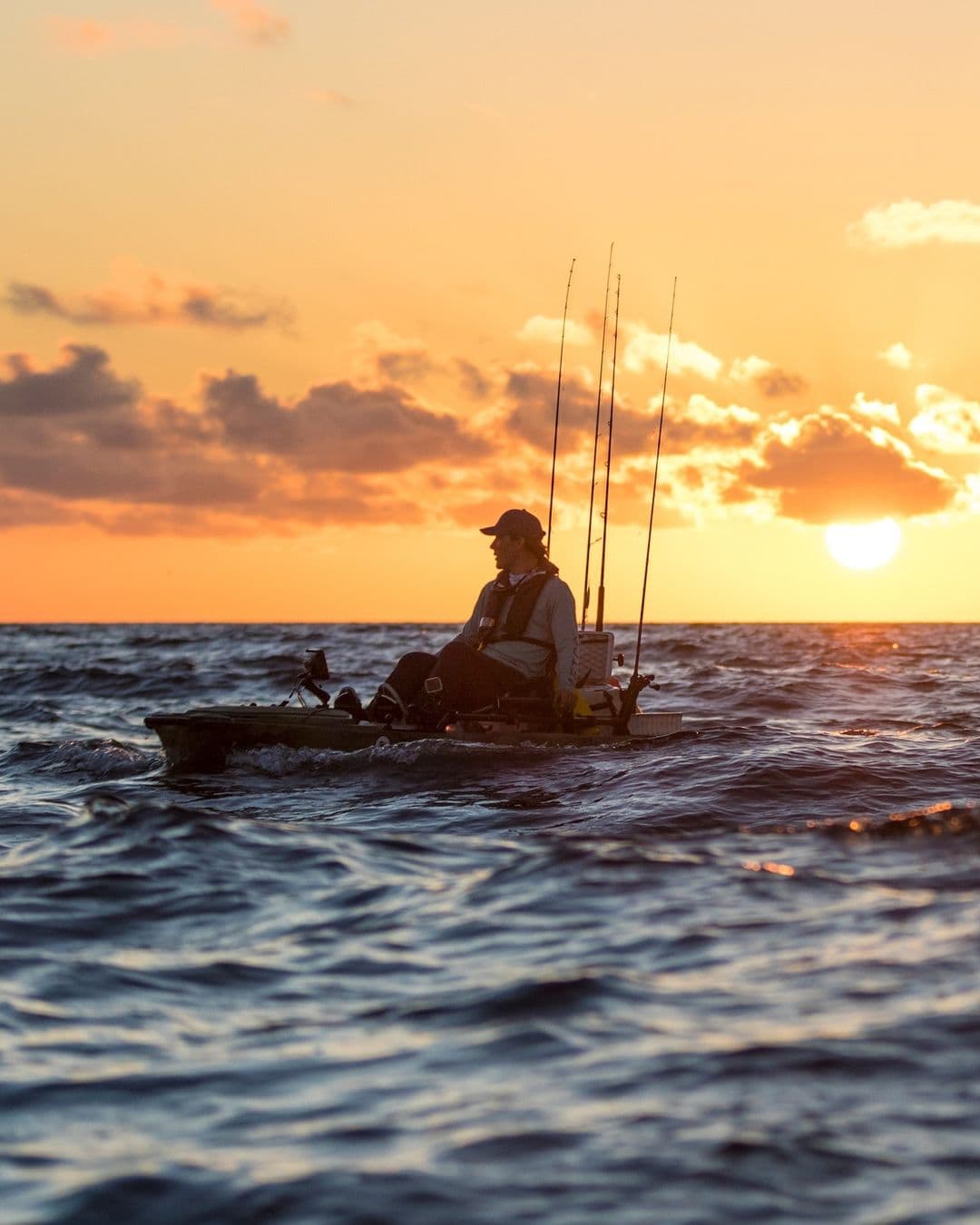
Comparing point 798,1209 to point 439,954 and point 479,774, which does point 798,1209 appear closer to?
point 439,954

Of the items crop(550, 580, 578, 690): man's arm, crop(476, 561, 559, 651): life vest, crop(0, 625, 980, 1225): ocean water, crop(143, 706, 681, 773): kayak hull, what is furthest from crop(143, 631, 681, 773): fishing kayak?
crop(0, 625, 980, 1225): ocean water

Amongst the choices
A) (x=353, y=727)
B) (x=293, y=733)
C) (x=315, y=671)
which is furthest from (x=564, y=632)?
(x=293, y=733)

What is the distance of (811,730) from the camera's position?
1666cm

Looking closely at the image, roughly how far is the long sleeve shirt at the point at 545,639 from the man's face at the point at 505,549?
33cm

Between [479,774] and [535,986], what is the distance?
21.6ft

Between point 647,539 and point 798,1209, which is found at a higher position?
point 647,539

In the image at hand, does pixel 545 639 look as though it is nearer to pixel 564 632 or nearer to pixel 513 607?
pixel 564 632

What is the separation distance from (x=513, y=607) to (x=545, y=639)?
41 centimetres

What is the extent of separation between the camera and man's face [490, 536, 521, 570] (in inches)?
508

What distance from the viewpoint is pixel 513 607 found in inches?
510

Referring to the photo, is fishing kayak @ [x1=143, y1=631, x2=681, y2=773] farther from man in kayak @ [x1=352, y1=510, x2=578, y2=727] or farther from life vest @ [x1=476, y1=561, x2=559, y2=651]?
life vest @ [x1=476, y1=561, x2=559, y2=651]

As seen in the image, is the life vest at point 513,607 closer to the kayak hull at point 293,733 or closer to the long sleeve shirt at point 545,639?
the long sleeve shirt at point 545,639

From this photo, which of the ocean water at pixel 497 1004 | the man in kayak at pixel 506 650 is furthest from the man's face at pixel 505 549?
the ocean water at pixel 497 1004

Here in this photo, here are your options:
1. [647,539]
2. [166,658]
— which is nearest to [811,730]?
[647,539]
